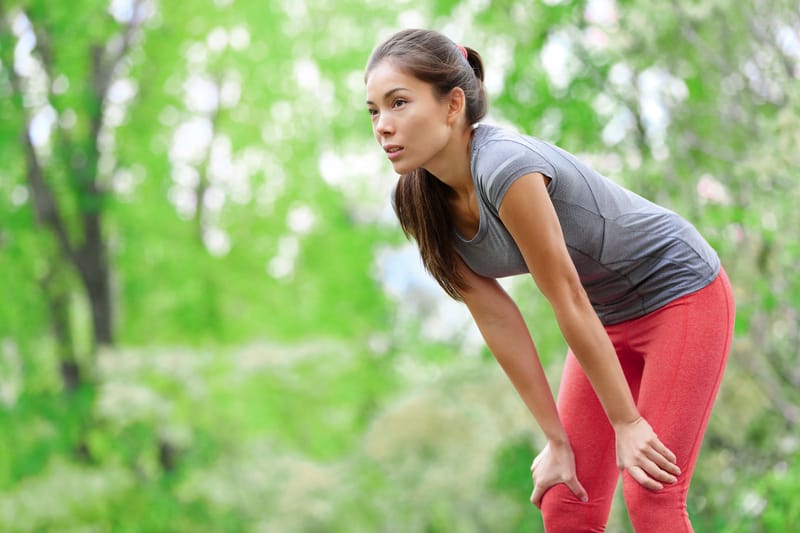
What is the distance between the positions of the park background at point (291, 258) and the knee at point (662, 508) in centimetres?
268

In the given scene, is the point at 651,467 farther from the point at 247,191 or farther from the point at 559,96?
the point at 247,191

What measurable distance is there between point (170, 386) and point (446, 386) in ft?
8.85

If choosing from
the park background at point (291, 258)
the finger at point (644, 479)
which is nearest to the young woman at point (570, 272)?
the finger at point (644, 479)

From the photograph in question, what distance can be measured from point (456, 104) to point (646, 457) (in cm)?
75

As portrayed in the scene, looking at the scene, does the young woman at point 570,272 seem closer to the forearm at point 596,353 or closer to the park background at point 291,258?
the forearm at point 596,353

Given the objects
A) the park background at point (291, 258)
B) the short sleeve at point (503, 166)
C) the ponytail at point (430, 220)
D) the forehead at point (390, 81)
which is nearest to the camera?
the short sleeve at point (503, 166)

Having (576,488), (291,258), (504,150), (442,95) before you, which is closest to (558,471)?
(576,488)

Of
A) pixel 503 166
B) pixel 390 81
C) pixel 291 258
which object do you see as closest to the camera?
pixel 503 166

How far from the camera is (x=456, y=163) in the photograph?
6.39 feet

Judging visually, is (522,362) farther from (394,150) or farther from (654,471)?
(394,150)

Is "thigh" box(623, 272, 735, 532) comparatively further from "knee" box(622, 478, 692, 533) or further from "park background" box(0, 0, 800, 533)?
"park background" box(0, 0, 800, 533)

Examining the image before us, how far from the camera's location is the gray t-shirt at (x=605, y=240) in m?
1.91

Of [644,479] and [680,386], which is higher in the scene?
[680,386]

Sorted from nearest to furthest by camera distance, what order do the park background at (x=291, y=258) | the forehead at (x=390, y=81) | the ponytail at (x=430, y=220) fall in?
the forehead at (x=390, y=81)
the ponytail at (x=430, y=220)
the park background at (x=291, y=258)
